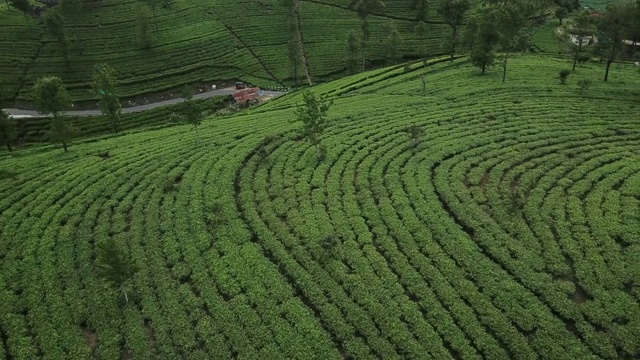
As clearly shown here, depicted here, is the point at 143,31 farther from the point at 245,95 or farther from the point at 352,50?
the point at 352,50

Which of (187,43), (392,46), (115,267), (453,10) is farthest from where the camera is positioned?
(187,43)

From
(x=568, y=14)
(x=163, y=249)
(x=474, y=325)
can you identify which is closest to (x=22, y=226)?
(x=163, y=249)

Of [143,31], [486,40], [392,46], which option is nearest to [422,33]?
[392,46]

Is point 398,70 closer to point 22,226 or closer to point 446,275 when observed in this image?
point 446,275

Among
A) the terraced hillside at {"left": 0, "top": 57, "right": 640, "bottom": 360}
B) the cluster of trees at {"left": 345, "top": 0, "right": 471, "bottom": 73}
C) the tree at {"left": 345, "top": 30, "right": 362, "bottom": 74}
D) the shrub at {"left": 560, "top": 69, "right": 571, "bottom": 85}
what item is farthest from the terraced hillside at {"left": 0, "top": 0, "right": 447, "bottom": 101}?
the terraced hillside at {"left": 0, "top": 57, "right": 640, "bottom": 360}

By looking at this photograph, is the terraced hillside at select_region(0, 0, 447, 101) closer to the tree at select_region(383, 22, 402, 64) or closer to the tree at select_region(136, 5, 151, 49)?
the tree at select_region(136, 5, 151, 49)

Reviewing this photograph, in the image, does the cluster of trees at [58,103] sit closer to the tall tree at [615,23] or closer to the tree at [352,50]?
the tree at [352,50]
